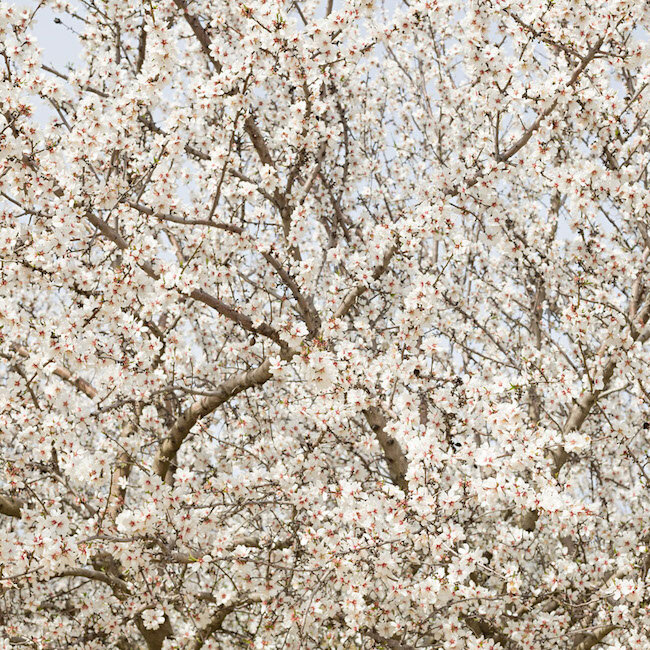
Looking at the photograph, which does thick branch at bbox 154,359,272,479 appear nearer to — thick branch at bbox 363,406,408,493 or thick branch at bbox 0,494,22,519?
thick branch at bbox 363,406,408,493

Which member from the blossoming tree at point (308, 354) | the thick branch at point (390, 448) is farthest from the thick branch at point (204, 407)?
the thick branch at point (390, 448)

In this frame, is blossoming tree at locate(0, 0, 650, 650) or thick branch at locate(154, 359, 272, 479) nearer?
blossoming tree at locate(0, 0, 650, 650)

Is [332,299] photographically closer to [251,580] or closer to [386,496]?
[386,496]

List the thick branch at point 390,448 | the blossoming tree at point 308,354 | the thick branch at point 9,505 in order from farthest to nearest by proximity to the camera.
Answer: the thick branch at point 9,505 → the thick branch at point 390,448 → the blossoming tree at point 308,354

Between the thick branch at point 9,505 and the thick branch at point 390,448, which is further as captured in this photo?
the thick branch at point 9,505

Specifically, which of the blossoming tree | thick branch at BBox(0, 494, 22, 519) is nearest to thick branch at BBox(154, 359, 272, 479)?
the blossoming tree

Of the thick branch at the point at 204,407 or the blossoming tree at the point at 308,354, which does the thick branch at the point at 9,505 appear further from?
the thick branch at the point at 204,407

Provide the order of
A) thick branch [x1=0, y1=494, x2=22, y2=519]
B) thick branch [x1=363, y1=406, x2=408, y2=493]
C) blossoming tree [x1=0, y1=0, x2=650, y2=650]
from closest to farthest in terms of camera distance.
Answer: blossoming tree [x1=0, y1=0, x2=650, y2=650] → thick branch [x1=363, y1=406, x2=408, y2=493] → thick branch [x1=0, y1=494, x2=22, y2=519]

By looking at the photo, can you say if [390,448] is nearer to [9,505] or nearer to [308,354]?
[308,354]

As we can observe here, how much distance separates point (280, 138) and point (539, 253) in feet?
10.3

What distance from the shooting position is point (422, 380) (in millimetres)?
4973

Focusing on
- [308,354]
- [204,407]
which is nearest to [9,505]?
[204,407]

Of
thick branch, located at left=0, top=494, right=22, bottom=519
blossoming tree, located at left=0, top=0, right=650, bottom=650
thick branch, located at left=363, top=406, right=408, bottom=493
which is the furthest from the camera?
thick branch, located at left=0, top=494, right=22, bottom=519

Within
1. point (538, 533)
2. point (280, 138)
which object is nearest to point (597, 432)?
point (538, 533)
